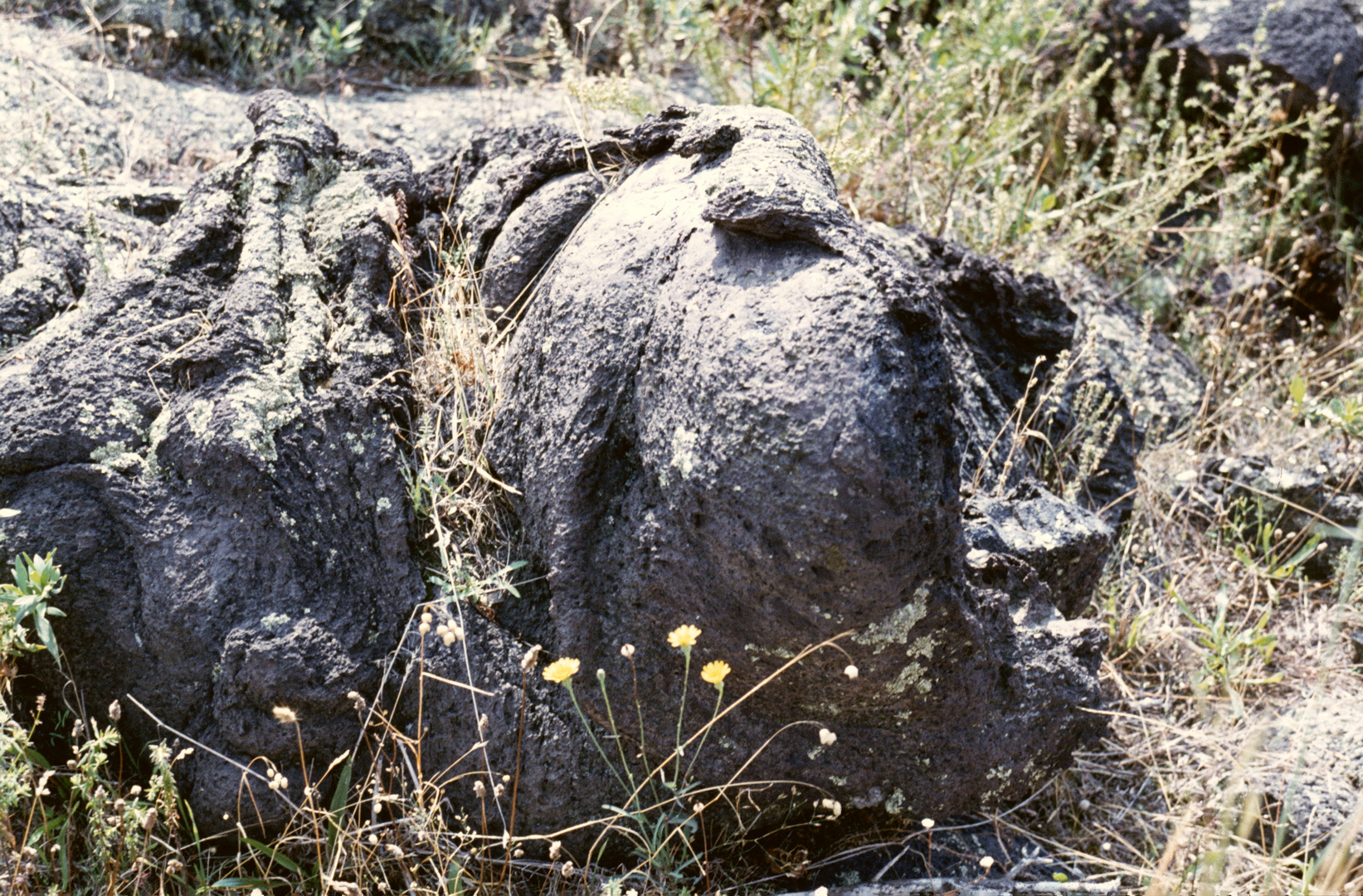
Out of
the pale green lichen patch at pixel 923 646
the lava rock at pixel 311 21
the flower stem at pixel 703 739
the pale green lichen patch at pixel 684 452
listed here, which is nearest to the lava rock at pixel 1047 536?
the pale green lichen patch at pixel 923 646

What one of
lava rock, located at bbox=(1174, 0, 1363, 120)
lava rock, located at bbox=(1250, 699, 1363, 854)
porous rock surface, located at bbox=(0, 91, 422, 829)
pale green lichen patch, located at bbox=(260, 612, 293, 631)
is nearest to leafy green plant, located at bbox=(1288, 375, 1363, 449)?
lava rock, located at bbox=(1250, 699, 1363, 854)

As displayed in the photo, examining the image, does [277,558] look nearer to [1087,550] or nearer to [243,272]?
[243,272]

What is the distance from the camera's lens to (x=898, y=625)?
2000mm

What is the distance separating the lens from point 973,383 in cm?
308

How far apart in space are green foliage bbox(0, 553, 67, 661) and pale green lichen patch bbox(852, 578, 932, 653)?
175 cm

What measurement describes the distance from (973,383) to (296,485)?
6.62 feet

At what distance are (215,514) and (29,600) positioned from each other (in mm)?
417

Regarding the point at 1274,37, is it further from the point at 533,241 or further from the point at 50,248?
the point at 50,248

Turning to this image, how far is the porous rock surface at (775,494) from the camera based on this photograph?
1876 mm

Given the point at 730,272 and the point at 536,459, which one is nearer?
the point at 730,272

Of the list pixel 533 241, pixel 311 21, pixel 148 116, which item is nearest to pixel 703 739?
pixel 533 241

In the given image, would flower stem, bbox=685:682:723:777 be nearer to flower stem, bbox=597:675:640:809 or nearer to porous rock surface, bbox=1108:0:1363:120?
flower stem, bbox=597:675:640:809

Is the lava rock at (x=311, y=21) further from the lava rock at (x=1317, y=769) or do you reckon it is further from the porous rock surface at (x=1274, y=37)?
the lava rock at (x=1317, y=769)

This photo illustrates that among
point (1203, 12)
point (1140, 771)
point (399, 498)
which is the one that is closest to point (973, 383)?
point (1140, 771)
